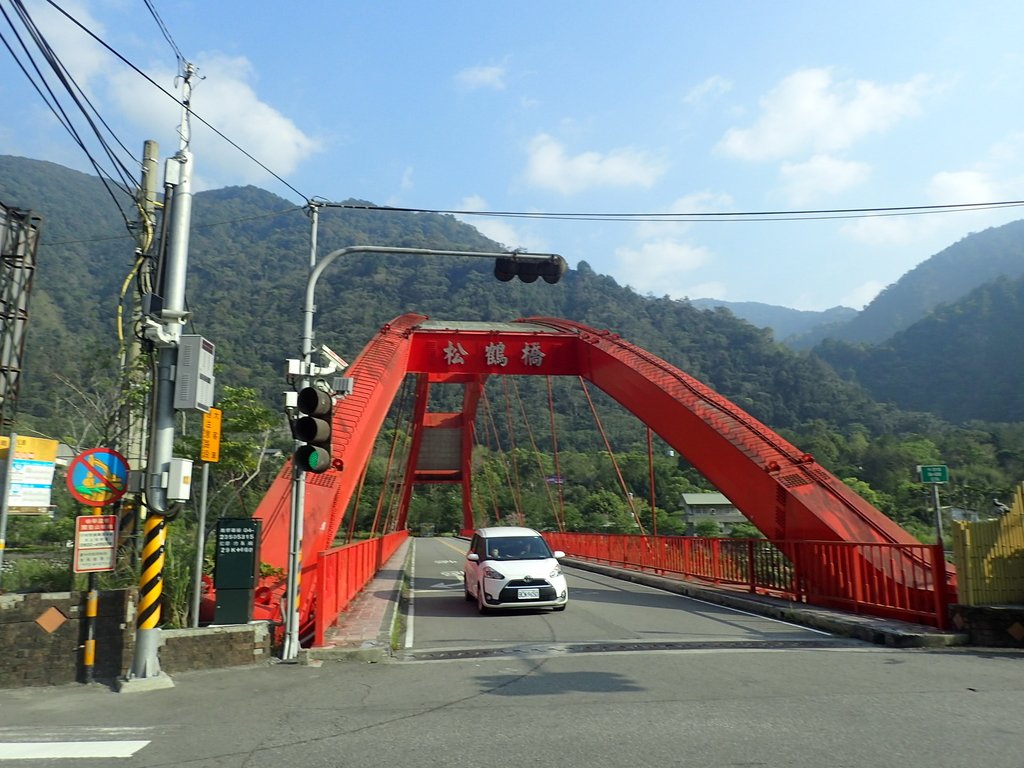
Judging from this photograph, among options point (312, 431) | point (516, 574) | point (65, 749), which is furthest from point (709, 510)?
point (65, 749)

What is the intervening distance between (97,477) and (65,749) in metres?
3.26

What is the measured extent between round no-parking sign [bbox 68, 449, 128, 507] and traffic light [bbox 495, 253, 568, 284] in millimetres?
5649

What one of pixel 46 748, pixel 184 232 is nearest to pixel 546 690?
pixel 46 748

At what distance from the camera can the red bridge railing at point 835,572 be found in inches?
428

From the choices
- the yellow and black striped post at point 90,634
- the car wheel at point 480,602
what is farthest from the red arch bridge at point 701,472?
the yellow and black striped post at point 90,634

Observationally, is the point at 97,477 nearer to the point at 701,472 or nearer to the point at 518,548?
the point at 518,548

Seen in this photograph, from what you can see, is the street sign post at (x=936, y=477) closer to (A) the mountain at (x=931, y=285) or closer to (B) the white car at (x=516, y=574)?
(B) the white car at (x=516, y=574)

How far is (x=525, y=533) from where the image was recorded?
14828 millimetres

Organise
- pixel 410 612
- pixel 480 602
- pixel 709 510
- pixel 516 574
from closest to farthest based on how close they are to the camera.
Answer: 1. pixel 516 574
2. pixel 480 602
3. pixel 410 612
4. pixel 709 510

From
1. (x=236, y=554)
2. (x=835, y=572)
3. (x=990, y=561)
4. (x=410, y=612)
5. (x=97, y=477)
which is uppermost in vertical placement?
(x=97, y=477)

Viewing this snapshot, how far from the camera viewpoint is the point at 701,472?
16.3 metres

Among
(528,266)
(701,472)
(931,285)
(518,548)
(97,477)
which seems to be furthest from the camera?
(931,285)

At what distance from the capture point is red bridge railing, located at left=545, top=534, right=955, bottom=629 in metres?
10.9

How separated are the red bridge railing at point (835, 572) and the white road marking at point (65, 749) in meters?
9.81
